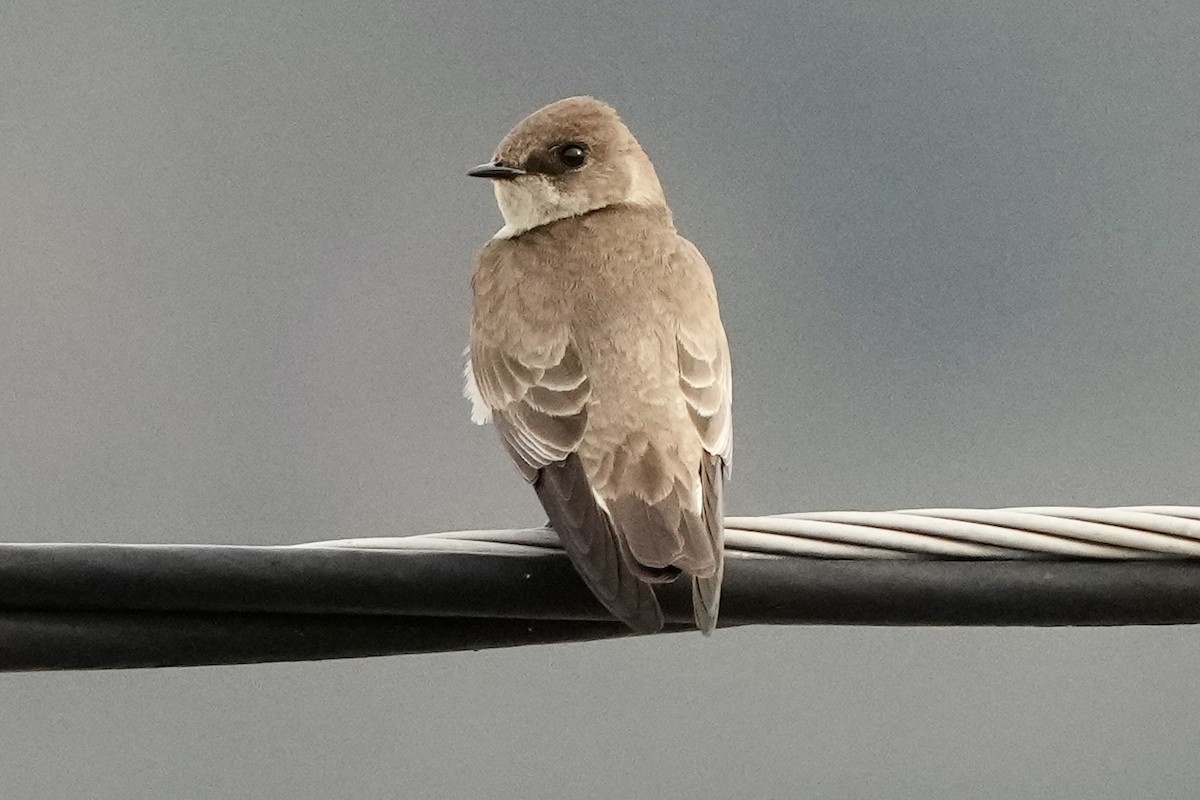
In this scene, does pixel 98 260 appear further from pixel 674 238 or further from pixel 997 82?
pixel 674 238

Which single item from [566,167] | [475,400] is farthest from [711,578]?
[566,167]

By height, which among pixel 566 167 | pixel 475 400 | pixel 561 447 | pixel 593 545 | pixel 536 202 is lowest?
pixel 593 545

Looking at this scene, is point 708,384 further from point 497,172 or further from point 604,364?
point 497,172

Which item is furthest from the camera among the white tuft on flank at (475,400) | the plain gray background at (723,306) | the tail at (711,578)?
the plain gray background at (723,306)

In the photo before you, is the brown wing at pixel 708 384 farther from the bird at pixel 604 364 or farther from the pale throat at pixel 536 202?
the pale throat at pixel 536 202

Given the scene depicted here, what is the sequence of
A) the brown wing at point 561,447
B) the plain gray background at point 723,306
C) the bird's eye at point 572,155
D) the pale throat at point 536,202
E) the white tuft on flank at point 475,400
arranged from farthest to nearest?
the plain gray background at point 723,306
the bird's eye at point 572,155
the pale throat at point 536,202
the white tuft on flank at point 475,400
the brown wing at point 561,447

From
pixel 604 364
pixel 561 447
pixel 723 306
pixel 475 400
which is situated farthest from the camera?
pixel 723 306

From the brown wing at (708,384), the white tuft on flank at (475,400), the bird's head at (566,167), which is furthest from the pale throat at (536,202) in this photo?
the white tuft on flank at (475,400)
